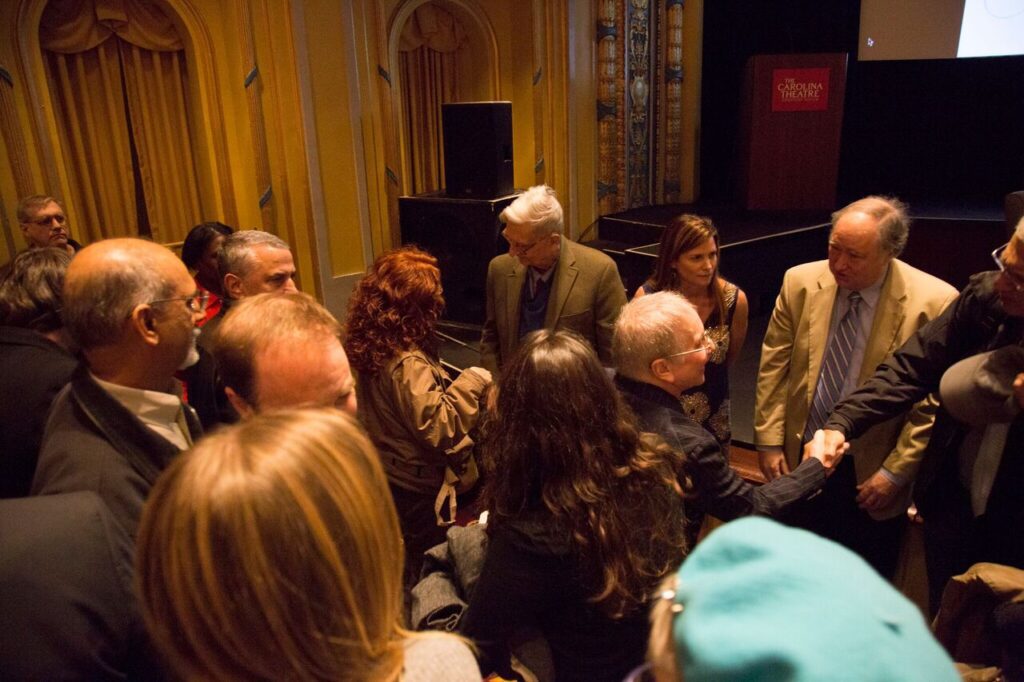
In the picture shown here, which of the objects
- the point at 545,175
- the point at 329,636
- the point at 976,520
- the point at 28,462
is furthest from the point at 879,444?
the point at 545,175

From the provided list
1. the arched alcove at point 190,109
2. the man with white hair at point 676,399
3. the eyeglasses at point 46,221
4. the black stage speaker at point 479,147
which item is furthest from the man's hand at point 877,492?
the arched alcove at point 190,109

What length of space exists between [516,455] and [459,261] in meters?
3.95

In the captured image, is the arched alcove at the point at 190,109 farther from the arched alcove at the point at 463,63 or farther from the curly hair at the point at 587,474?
the curly hair at the point at 587,474

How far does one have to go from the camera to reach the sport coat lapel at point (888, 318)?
2094 millimetres

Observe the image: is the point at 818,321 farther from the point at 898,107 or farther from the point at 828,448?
the point at 898,107

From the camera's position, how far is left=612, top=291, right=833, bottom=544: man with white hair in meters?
1.55

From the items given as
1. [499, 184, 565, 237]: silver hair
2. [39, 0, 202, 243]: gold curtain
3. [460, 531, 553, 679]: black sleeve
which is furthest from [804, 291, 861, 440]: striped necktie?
[39, 0, 202, 243]: gold curtain

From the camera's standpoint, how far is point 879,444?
213 centimetres

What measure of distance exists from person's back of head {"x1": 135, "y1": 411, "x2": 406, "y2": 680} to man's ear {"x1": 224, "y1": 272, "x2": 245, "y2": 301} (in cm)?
164

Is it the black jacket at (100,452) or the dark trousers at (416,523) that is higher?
the black jacket at (100,452)

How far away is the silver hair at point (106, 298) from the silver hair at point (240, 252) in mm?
938

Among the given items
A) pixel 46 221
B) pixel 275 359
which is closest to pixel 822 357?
pixel 275 359

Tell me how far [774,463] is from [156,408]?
1.87m

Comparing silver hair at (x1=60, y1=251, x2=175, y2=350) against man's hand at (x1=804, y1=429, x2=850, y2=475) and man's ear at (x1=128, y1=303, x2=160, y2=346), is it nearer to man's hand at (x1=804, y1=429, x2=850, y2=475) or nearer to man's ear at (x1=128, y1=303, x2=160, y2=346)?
man's ear at (x1=128, y1=303, x2=160, y2=346)
